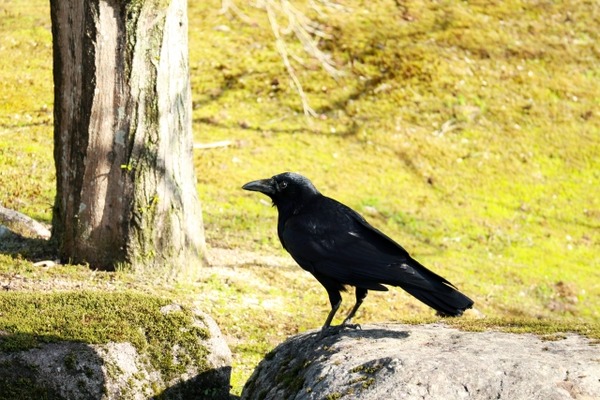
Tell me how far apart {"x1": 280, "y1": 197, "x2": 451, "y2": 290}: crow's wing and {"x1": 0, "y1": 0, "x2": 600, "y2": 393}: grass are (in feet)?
8.46

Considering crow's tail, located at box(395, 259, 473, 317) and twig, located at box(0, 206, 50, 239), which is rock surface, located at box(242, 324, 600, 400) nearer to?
crow's tail, located at box(395, 259, 473, 317)

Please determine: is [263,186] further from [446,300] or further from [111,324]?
[446,300]

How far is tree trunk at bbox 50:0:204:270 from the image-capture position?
8.74 m

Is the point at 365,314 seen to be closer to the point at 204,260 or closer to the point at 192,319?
the point at 204,260

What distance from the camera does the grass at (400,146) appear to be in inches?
420

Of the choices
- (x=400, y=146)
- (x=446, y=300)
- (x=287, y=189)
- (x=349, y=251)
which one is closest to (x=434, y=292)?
(x=446, y=300)

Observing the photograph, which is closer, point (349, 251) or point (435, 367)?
point (435, 367)

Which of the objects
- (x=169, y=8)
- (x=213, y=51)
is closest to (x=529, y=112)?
(x=213, y=51)

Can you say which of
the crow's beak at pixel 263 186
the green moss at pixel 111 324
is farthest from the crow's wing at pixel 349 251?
the green moss at pixel 111 324

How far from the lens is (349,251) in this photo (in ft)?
18.6

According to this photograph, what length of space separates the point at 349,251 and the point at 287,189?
2.85 ft

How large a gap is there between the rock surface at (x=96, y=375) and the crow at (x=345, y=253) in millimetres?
1142

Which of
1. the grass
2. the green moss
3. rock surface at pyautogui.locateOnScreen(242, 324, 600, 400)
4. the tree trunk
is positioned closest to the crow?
rock surface at pyautogui.locateOnScreen(242, 324, 600, 400)

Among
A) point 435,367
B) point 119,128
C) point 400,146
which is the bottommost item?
point 400,146
